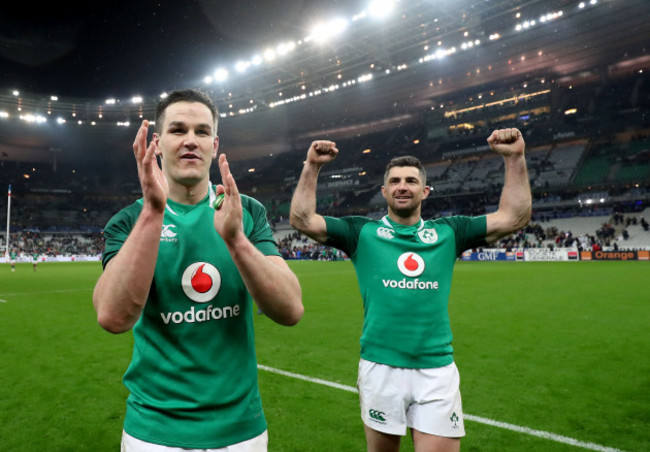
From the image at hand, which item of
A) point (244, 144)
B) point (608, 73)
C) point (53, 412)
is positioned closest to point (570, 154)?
point (608, 73)

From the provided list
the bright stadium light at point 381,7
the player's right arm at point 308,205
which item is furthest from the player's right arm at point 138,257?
the bright stadium light at point 381,7

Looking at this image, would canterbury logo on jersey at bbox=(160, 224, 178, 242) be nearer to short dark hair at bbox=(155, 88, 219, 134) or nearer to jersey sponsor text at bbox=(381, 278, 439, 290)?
short dark hair at bbox=(155, 88, 219, 134)

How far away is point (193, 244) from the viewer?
1786 millimetres

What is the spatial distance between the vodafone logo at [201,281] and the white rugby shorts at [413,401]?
167cm

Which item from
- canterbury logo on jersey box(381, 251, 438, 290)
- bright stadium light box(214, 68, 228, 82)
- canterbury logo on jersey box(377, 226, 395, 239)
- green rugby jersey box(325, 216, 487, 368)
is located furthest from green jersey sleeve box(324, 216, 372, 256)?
bright stadium light box(214, 68, 228, 82)

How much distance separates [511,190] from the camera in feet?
10.8

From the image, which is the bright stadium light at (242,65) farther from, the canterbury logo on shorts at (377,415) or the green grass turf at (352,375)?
the canterbury logo on shorts at (377,415)

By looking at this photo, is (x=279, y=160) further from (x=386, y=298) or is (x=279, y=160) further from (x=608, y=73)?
(x=386, y=298)

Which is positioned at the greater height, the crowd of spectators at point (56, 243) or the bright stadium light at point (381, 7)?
the bright stadium light at point (381, 7)

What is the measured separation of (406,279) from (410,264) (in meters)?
0.12

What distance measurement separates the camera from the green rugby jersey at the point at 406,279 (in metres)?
3.01

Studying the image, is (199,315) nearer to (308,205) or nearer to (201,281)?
(201,281)

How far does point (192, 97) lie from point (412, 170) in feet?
6.54

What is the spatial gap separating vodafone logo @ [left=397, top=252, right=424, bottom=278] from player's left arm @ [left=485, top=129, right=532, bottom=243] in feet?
2.05
